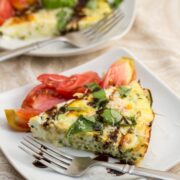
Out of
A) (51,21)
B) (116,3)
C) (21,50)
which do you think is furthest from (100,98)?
(116,3)

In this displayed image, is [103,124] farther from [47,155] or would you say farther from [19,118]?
[19,118]

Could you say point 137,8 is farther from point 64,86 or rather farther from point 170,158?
point 170,158

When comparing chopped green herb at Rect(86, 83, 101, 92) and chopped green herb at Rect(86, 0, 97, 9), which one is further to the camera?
chopped green herb at Rect(86, 0, 97, 9)

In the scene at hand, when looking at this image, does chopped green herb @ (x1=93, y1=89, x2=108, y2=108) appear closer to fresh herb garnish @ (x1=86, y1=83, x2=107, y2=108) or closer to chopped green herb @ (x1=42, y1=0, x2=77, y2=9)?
fresh herb garnish @ (x1=86, y1=83, x2=107, y2=108)

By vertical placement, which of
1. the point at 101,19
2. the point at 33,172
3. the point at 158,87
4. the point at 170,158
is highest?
the point at 101,19

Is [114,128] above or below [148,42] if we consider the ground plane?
below

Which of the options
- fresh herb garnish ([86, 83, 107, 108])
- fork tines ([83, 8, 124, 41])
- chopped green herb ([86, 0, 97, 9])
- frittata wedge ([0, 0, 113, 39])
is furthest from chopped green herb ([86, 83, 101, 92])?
chopped green herb ([86, 0, 97, 9])

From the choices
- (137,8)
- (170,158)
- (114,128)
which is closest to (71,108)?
(114,128)
